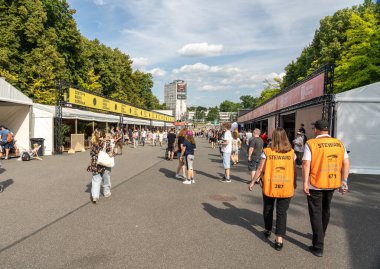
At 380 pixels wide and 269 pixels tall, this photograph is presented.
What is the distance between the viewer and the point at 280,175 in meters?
4.04

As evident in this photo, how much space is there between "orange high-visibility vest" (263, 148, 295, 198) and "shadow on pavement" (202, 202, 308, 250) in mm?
893

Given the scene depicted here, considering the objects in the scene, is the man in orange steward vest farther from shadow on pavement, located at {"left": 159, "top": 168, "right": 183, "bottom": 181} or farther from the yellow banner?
the yellow banner

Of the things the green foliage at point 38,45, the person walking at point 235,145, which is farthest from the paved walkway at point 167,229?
the green foliage at point 38,45

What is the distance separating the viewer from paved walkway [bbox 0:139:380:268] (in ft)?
12.2

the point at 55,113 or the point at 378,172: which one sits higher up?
the point at 55,113

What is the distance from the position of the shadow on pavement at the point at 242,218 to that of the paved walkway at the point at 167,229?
0.02 meters

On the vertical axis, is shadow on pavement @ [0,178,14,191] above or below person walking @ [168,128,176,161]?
below

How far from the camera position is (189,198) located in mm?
7062

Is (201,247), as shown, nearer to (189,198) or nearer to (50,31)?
(189,198)

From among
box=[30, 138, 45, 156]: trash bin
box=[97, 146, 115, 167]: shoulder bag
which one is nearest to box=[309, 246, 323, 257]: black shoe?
box=[97, 146, 115, 167]: shoulder bag

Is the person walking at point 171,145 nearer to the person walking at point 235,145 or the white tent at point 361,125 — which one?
the person walking at point 235,145

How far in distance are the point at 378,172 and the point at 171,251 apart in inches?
410

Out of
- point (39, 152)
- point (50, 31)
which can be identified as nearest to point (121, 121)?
point (50, 31)

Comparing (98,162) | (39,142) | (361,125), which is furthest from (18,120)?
(361,125)
